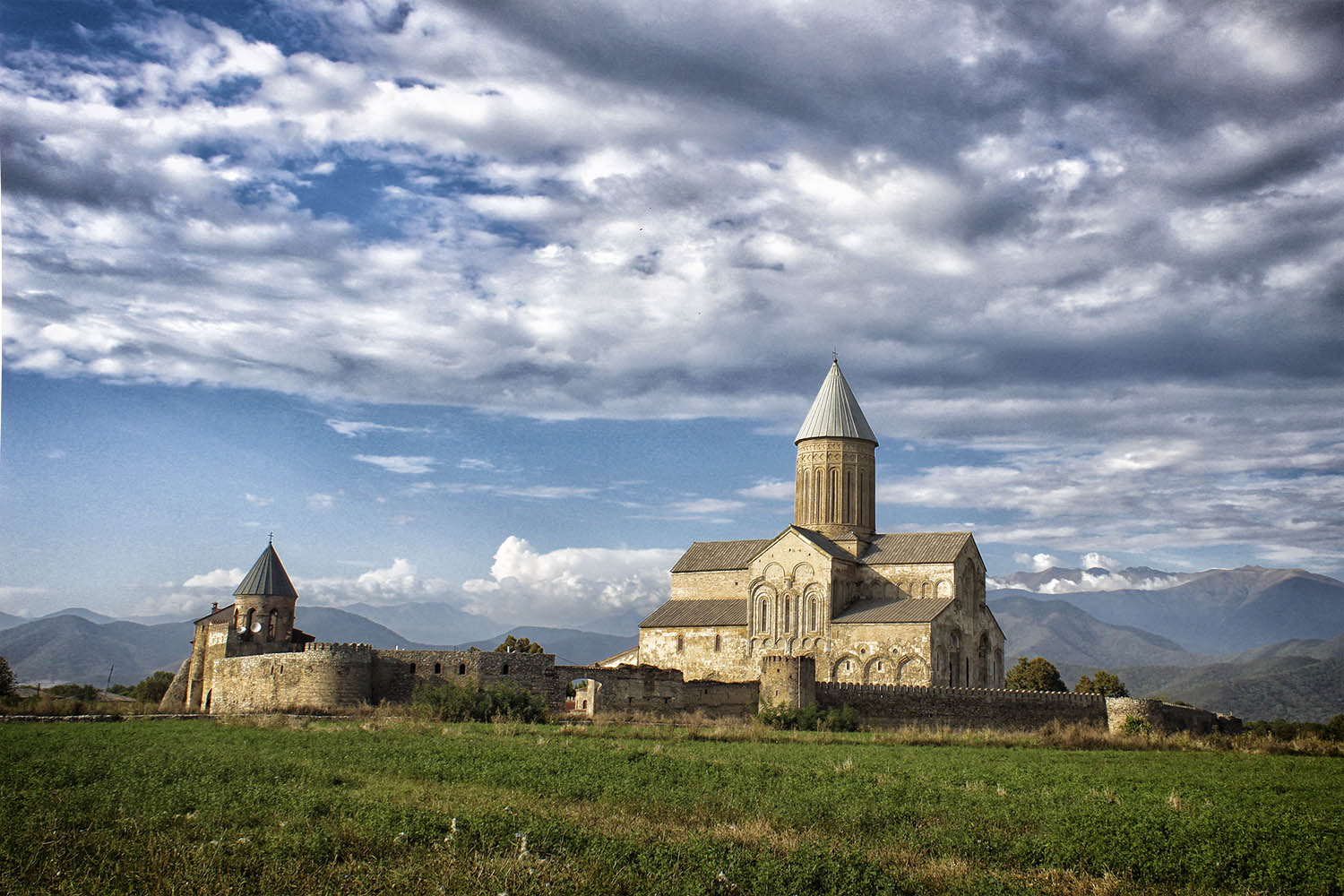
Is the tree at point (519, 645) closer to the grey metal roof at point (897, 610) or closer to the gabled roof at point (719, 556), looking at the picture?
the gabled roof at point (719, 556)

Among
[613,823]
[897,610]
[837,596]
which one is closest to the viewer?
[613,823]

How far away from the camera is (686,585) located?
52.2 metres

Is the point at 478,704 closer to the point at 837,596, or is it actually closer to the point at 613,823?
the point at 613,823

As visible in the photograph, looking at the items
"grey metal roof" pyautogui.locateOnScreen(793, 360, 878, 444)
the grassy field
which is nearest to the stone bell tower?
"grey metal roof" pyautogui.locateOnScreen(793, 360, 878, 444)

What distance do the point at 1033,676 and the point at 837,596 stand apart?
18.5 m

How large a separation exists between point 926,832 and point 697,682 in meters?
25.6

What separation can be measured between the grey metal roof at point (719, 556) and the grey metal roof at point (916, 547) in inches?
208

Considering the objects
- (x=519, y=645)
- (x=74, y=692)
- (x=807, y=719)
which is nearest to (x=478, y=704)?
(x=807, y=719)

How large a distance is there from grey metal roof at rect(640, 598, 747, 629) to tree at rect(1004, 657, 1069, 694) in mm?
17312

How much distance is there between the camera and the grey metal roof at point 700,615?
156 ft

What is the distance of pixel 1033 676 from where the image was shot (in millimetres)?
56969

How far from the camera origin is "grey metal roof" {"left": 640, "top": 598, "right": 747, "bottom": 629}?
47406 millimetres

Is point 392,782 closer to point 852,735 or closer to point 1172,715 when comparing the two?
point 852,735

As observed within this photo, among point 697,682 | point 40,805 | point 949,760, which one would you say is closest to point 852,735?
point 949,760
